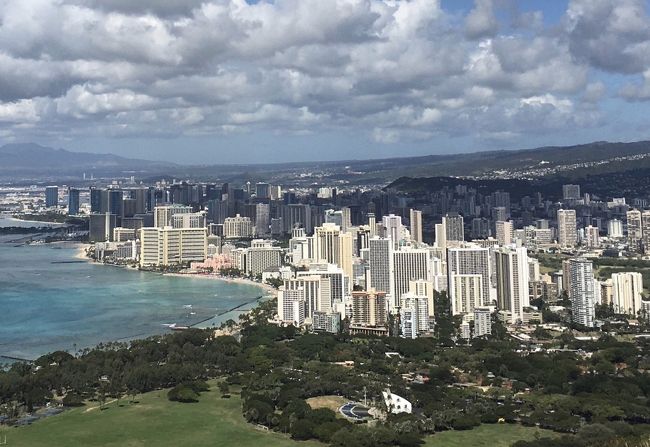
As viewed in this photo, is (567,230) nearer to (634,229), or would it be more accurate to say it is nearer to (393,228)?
(634,229)

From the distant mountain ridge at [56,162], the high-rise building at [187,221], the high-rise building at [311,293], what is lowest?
the high-rise building at [311,293]

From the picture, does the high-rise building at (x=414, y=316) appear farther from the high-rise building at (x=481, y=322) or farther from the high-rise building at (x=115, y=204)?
the high-rise building at (x=115, y=204)

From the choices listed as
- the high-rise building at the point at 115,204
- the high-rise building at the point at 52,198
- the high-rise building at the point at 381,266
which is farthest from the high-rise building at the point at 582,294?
the high-rise building at the point at 52,198

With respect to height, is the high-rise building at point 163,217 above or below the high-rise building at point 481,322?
above

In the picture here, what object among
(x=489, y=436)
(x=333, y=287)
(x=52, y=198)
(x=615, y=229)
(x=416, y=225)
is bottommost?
(x=489, y=436)

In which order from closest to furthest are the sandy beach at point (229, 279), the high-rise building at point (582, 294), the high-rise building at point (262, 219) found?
the high-rise building at point (582, 294), the sandy beach at point (229, 279), the high-rise building at point (262, 219)

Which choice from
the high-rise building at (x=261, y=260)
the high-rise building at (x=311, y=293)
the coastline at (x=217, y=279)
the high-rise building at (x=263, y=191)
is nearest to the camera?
the high-rise building at (x=311, y=293)

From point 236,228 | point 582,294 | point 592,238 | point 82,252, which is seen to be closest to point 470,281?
point 582,294
